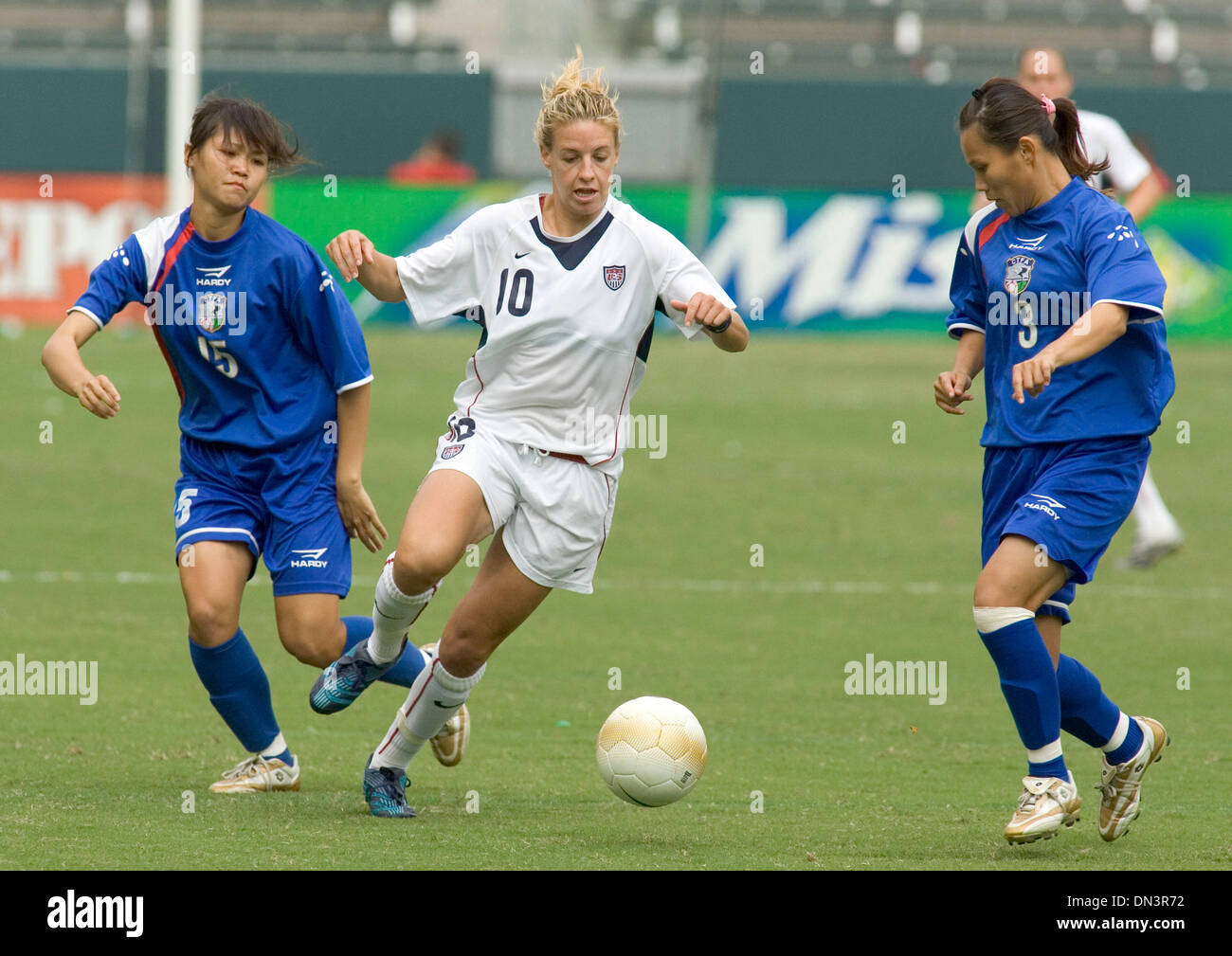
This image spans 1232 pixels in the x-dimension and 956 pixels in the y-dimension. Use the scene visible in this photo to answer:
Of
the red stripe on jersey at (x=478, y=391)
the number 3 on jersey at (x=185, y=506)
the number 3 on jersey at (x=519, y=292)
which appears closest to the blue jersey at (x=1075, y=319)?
the number 3 on jersey at (x=519, y=292)

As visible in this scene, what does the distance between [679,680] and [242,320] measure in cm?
254

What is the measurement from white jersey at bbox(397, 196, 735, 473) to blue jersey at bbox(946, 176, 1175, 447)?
2.74ft

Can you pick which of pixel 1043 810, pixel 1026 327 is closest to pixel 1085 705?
pixel 1043 810

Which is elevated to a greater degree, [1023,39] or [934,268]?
[1023,39]

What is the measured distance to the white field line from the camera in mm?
9047

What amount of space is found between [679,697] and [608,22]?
23974 mm

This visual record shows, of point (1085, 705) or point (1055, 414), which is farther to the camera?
point (1085, 705)

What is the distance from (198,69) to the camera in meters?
24.3

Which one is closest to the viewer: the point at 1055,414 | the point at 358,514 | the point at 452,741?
the point at 1055,414

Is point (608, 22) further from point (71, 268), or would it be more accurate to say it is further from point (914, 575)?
point (914, 575)

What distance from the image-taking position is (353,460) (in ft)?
18.4

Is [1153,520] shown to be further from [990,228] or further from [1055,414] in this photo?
[1055,414]
